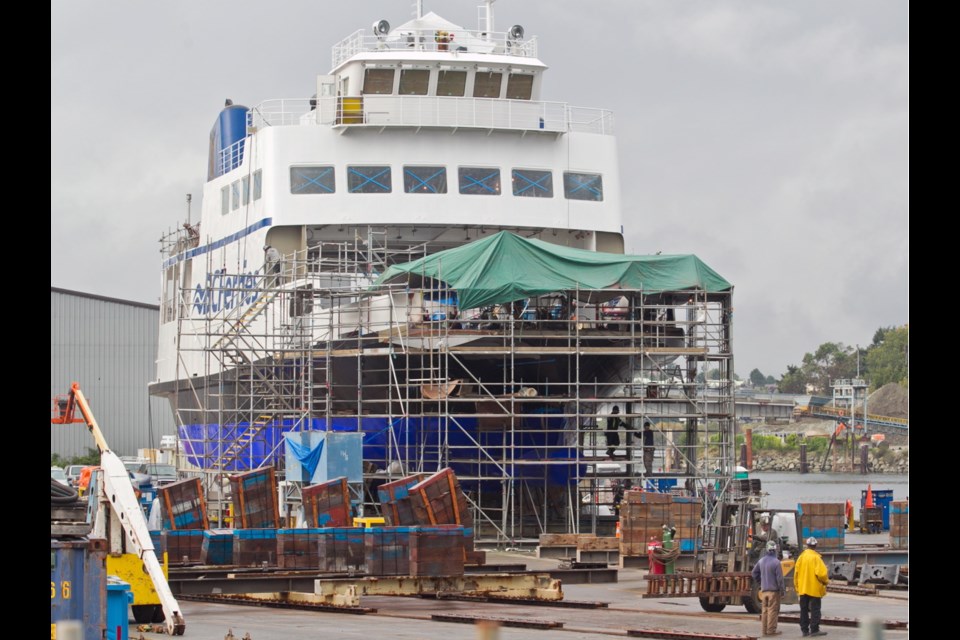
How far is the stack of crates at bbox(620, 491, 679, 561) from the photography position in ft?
87.9

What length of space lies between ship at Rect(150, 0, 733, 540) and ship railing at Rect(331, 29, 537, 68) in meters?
0.06

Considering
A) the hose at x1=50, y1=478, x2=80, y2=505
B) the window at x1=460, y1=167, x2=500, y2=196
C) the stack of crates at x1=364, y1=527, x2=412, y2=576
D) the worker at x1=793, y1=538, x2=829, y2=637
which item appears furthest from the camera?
the window at x1=460, y1=167, x2=500, y2=196

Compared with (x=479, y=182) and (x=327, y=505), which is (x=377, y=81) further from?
(x=327, y=505)

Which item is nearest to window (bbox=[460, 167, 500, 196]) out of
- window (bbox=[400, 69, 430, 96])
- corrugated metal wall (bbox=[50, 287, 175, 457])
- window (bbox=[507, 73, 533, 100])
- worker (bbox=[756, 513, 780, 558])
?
window (bbox=[400, 69, 430, 96])

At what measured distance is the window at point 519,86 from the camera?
126ft

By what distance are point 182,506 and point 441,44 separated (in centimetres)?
1568

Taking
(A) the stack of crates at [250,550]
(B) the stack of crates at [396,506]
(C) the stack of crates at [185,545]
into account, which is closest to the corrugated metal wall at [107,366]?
(B) the stack of crates at [396,506]

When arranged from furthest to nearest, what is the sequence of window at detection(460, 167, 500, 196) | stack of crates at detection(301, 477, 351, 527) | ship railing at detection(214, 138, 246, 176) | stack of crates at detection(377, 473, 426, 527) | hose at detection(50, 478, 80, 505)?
ship railing at detection(214, 138, 246, 176) < window at detection(460, 167, 500, 196) < stack of crates at detection(301, 477, 351, 527) < stack of crates at detection(377, 473, 426, 527) < hose at detection(50, 478, 80, 505)

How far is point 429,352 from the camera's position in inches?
1240

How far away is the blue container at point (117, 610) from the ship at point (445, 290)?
615 inches

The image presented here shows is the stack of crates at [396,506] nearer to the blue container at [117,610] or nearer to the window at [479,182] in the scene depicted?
the blue container at [117,610]

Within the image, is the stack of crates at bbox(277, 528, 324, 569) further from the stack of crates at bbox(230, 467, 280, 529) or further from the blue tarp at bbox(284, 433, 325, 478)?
the blue tarp at bbox(284, 433, 325, 478)

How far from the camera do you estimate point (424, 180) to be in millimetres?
36688
